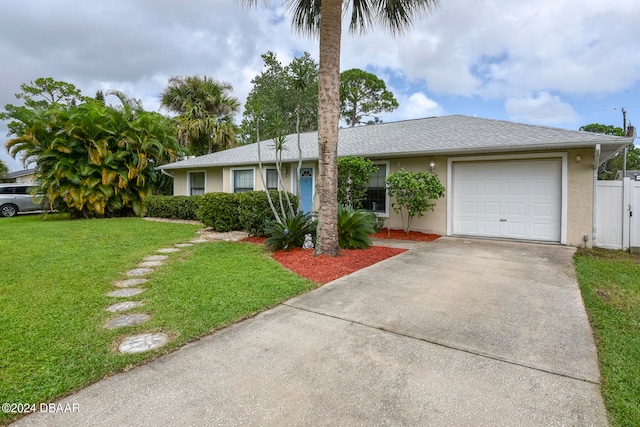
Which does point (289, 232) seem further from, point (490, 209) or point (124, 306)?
point (490, 209)

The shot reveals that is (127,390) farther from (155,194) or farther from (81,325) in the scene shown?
(155,194)

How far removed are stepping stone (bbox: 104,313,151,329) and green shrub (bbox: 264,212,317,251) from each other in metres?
3.77

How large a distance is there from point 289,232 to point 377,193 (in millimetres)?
4222

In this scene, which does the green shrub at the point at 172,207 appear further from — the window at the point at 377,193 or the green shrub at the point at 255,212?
the window at the point at 377,193

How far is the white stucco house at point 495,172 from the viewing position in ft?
24.6

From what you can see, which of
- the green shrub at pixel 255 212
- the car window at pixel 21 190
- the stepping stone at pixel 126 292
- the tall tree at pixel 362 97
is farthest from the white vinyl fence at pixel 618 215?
the car window at pixel 21 190

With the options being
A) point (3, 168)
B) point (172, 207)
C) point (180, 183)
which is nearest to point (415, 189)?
point (172, 207)

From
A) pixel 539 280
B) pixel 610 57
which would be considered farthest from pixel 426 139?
pixel 610 57

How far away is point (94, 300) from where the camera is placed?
13.5 ft

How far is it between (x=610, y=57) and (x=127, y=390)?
771 inches

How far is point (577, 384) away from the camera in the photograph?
7.73ft

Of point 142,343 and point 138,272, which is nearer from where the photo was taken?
point 142,343

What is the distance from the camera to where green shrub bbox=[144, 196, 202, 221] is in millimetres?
13664

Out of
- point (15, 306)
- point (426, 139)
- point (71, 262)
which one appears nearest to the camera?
point (15, 306)
